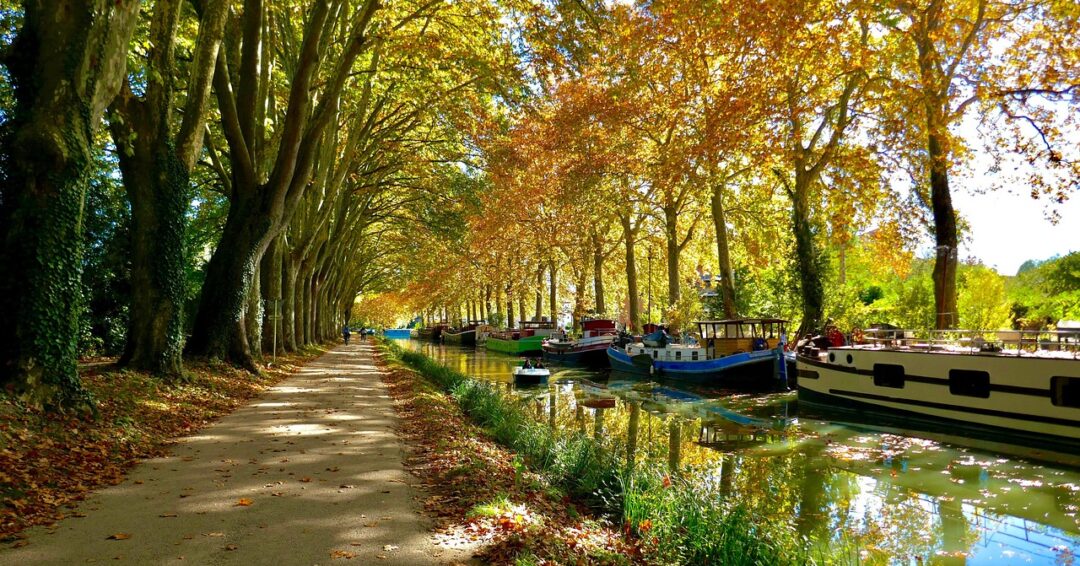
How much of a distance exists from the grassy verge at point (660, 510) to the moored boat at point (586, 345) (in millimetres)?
28069

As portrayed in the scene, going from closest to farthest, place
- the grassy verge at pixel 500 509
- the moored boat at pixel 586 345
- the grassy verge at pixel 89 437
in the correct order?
1. the grassy verge at pixel 500 509
2. the grassy verge at pixel 89 437
3. the moored boat at pixel 586 345

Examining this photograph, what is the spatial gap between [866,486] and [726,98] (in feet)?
34.0

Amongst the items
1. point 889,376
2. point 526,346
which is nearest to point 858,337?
point 889,376

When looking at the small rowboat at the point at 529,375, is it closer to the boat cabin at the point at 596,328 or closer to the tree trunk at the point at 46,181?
the boat cabin at the point at 596,328

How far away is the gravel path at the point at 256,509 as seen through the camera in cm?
479

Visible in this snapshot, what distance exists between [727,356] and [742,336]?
6.36 ft

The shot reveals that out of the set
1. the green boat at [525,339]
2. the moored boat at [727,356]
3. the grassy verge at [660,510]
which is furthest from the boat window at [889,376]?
the green boat at [525,339]

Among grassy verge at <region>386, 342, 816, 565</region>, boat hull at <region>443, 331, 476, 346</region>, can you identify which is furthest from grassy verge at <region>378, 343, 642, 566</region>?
boat hull at <region>443, 331, 476, 346</region>

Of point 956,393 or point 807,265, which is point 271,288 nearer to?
point 956,393

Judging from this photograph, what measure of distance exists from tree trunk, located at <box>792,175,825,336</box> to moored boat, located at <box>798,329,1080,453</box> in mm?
5941

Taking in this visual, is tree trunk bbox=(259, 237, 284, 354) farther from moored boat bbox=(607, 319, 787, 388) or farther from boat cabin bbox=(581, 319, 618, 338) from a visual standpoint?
boat cabin bbox=(581, 319, 618, 338)

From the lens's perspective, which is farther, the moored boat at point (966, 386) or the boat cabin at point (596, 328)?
the boat cabin at point (596, 328)

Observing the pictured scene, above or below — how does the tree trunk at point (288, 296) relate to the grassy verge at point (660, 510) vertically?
above

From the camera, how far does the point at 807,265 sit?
26500 mm
